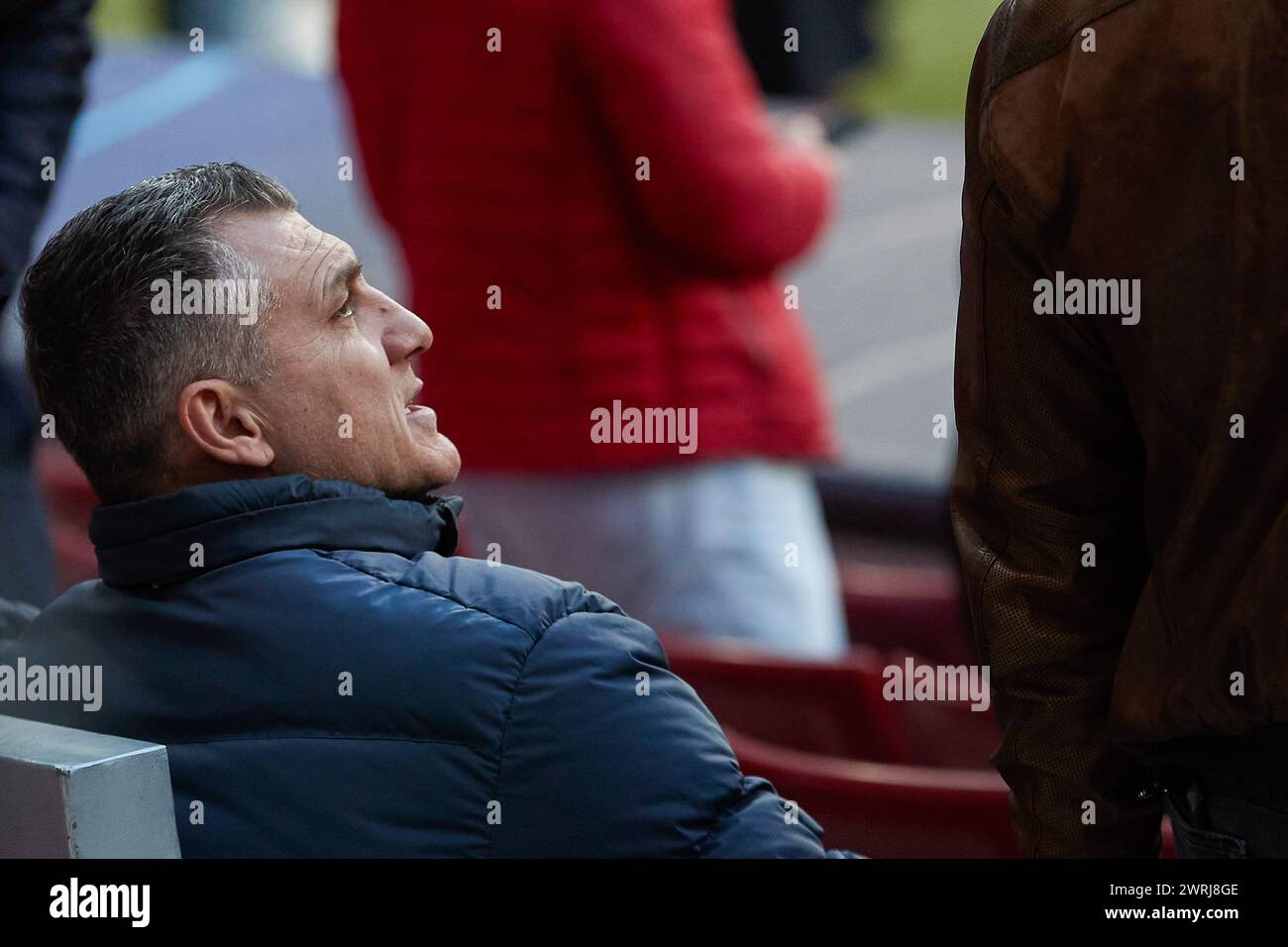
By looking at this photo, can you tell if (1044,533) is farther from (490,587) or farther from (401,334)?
(401,334)

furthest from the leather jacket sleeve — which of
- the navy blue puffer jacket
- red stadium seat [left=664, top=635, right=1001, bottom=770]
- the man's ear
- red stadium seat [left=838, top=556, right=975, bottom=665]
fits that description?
red stadium seat [left=838, top=556, right=975, bottom=665]

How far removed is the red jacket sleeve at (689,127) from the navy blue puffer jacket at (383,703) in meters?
1.31

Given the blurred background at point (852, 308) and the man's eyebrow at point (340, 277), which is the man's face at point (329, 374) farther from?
the blurred background at point (852, 308)

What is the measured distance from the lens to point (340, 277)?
1542 millimetres

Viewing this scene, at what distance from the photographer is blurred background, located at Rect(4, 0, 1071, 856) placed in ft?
7.79

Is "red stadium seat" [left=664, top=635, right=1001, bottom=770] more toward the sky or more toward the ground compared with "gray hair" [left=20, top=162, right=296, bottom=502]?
more toward the ground

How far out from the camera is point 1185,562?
4.43ft

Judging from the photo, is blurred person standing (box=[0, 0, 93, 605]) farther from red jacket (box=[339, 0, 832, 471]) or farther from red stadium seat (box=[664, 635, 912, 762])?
red stadium seat (box=[664, 635, 912, 762])

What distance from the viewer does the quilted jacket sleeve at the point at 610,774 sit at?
1291 millimetres

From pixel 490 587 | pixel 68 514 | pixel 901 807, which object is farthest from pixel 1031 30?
pixel 68 514

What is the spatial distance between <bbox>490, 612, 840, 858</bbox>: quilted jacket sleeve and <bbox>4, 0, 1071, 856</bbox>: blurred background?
2.71 feet

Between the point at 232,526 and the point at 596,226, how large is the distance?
4.61 ft

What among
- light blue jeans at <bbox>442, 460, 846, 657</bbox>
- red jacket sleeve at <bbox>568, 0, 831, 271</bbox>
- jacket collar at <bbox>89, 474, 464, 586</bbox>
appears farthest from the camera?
light blue jeans at <bbox>442, 460, 846, 657</bbox>

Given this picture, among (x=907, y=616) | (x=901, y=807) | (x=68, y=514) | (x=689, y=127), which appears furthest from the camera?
(x=68, y=514)
